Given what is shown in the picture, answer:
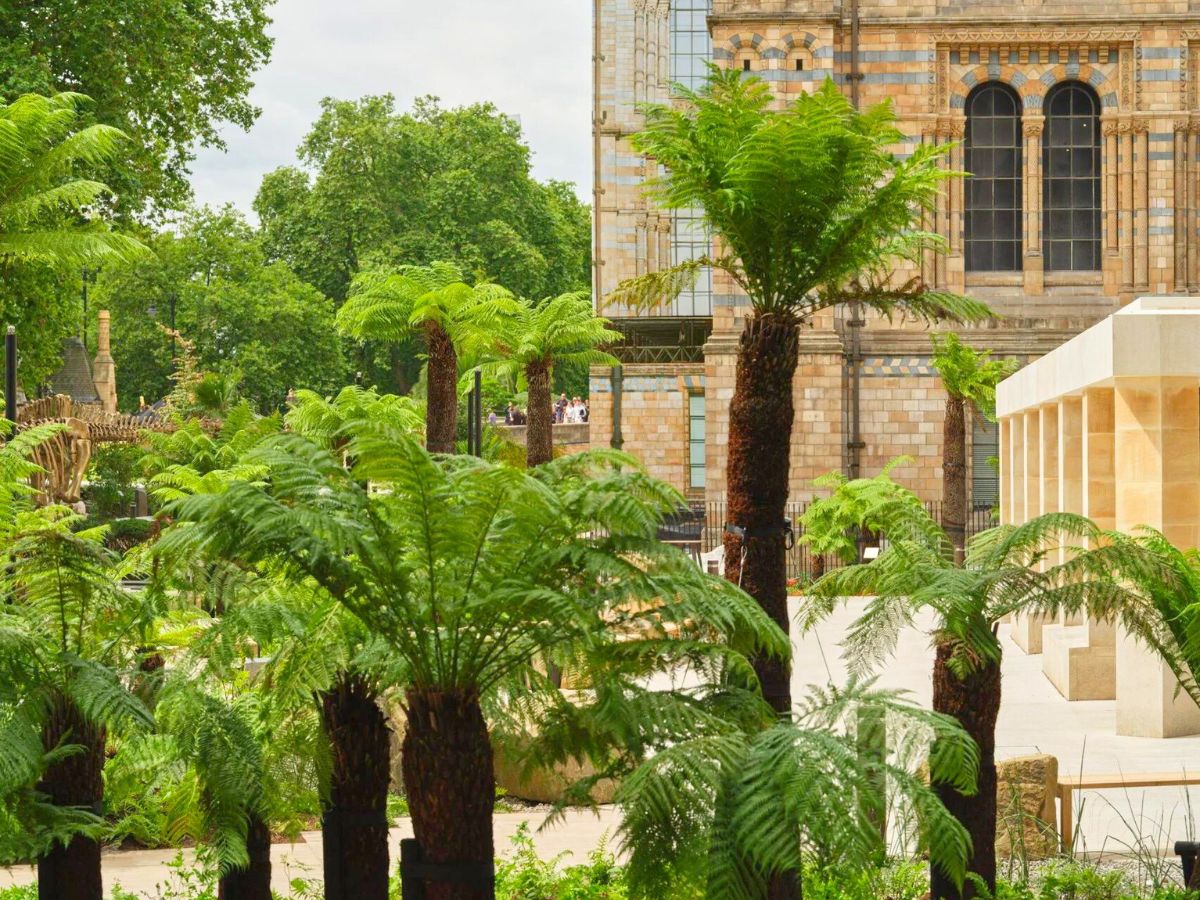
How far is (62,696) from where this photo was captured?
7.94 meters

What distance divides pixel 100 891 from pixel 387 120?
54.9m

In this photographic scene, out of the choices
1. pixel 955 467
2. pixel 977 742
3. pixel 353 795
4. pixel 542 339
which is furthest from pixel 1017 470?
pixel 353 795

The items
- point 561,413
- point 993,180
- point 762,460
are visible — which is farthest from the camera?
point 561,413

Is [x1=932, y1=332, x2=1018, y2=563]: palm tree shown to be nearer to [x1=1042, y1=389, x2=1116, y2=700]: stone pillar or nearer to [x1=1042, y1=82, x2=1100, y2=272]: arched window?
[x1=1042, y1=82, x2=1100, y2=272]: arched window

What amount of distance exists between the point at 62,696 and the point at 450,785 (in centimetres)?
209

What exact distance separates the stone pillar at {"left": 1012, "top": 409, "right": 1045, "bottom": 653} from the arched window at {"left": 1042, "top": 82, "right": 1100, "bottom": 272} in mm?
13294

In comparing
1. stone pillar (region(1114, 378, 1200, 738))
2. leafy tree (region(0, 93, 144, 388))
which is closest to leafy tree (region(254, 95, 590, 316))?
leafy tree (region(0, 93, 144, 388))

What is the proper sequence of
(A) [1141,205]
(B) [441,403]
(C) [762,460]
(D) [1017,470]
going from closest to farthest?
(C) [762,460] < (B) [441,403] < (D) [1017,470] < (A) [1141,205]

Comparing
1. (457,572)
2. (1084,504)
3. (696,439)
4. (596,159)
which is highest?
(596,159)

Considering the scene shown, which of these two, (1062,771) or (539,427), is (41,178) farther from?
(1062,771)

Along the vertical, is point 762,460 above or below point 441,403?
below

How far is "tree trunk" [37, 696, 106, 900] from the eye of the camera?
787 centimetres

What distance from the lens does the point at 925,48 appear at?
33.7m

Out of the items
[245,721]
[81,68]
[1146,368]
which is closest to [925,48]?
[81,68]
